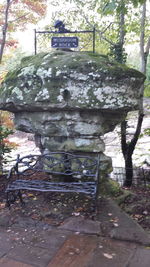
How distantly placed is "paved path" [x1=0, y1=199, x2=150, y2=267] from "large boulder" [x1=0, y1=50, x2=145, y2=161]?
1.20m

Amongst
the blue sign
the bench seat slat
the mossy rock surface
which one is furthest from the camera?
the blue sign

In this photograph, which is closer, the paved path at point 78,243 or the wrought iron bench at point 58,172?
the paved path at point 78,243

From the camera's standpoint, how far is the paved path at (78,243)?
2.16 meters

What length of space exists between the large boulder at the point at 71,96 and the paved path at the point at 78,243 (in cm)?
120

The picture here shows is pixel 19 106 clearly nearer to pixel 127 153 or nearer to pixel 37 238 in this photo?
pixel 37 238

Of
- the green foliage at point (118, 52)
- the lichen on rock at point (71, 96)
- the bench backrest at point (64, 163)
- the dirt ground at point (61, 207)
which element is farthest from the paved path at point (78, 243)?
the green foliage at point (118, 52)

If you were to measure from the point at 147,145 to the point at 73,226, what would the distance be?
29.2ft

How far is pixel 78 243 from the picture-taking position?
243 cm

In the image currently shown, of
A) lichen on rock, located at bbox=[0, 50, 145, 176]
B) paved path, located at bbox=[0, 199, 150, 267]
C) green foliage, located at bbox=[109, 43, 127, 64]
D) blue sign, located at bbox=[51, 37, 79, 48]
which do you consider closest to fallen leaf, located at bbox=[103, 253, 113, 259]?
paved path, located at bbox=[0, 199, 150, 267]

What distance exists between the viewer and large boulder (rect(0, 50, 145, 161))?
3.26 metres

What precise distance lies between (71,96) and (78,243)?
1854mm

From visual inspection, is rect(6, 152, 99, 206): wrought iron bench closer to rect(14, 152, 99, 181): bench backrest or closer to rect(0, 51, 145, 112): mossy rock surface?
rect(14, 152, 99, 181): bench backrest

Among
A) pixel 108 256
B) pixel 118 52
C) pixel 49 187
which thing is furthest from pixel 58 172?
pixel 118 52

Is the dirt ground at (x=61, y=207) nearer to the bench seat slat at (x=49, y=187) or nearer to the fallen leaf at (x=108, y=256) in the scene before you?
the bench seat slat at (x=49, y=187)
